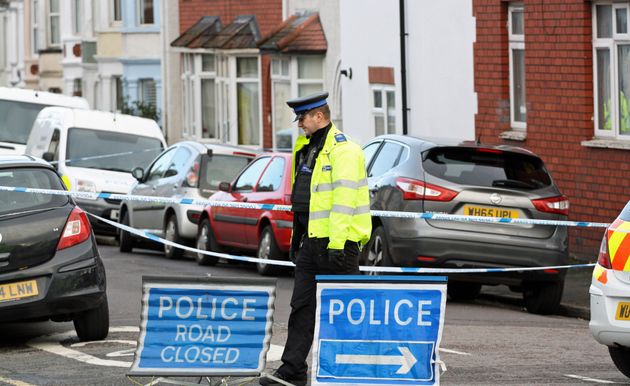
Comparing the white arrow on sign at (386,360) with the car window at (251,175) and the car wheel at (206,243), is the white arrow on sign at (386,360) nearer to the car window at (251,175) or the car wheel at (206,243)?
the car window at (251,175)

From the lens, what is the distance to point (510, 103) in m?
22.2

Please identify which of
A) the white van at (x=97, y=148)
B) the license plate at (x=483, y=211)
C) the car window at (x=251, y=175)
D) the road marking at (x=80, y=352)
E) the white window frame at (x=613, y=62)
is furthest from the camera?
the white van at (x=97, y=148)

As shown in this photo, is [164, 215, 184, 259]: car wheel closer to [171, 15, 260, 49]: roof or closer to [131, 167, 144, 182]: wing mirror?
[131, 167, 144, 182]: wing mirror

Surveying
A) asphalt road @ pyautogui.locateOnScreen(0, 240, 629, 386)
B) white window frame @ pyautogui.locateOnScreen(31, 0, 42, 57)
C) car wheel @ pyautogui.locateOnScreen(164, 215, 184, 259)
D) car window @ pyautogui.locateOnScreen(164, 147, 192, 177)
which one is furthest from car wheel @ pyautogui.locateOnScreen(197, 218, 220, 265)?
white window frame @ pyautogui.locateOnScreen(31, 0, 42, 57)

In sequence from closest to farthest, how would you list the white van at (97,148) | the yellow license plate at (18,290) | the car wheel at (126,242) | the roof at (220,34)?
the yellow license plate at (18,290) → the car wheel at (126,242) → the white van at (97,148) → the roof at (220,34)

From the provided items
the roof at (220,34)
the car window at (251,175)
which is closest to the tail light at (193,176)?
the car window at (251,175)

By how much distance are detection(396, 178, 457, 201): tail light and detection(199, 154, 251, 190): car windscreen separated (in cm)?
669

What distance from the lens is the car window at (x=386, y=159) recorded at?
15.3 m

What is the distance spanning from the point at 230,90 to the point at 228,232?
19.2 m

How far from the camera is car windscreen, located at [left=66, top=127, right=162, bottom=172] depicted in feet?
81.6

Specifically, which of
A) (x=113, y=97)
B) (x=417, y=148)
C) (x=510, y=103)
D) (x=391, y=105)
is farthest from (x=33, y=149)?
(x=113, y=97)

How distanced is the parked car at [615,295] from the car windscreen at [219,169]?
1126 centimetres

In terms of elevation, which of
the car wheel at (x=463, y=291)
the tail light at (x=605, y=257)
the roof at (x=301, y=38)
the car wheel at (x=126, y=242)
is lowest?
the car wheel at (x=463, y=291)

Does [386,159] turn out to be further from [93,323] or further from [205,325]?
[205,325]
